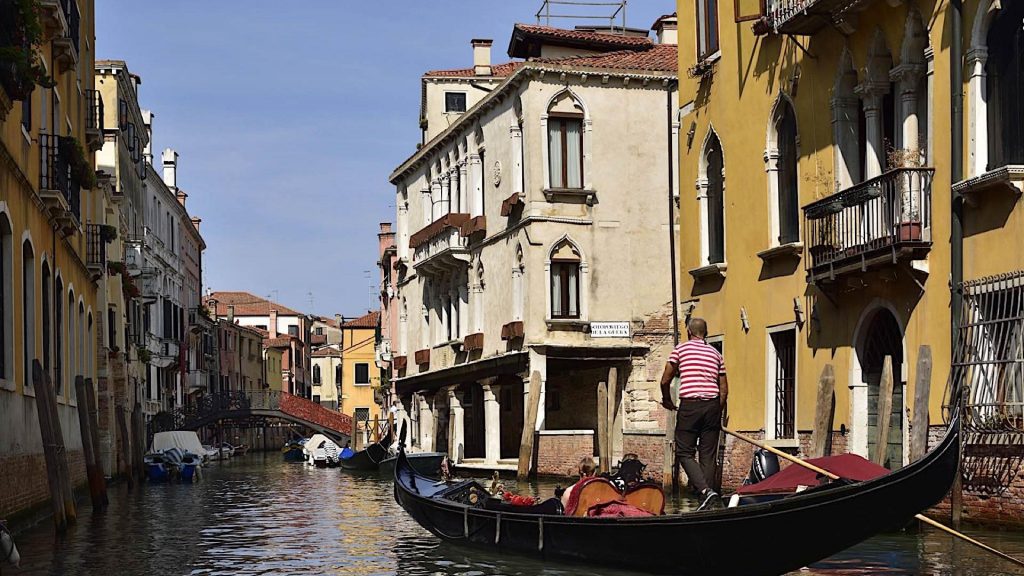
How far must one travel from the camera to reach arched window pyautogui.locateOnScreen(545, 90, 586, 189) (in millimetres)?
24750

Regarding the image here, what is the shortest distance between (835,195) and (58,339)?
8773 mm

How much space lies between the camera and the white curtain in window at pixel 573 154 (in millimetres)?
24812

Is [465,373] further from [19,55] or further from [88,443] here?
[19,55]

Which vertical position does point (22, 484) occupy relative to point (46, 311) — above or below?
below

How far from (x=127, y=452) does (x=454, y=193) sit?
8826 millimetres

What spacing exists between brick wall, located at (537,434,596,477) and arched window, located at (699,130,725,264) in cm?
665

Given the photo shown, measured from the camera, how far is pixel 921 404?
11.5 metres

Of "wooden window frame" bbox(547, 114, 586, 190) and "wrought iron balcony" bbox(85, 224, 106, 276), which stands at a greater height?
"wooden window frame" bbox(547, 114, 586, 190)

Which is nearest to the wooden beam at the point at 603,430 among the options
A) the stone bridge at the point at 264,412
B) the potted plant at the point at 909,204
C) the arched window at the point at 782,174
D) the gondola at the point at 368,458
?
the arched window at the point at 782,174

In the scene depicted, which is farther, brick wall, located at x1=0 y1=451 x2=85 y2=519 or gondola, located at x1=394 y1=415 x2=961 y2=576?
brick wall, located at x1=0 y1=451 x2=85 y2=519

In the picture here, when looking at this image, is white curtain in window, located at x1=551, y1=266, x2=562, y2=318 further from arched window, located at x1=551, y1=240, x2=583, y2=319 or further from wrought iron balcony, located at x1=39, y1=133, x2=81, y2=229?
wrought iron balcony, located at x1=39, y1=133, x2=81, y2=229

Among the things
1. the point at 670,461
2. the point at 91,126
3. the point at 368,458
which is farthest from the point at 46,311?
the point at 368,458

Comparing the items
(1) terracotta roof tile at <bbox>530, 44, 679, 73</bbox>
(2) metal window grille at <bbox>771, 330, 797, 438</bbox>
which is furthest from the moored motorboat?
(2) metal window grille at <bbox>771, 330, 797, 438</bbox>

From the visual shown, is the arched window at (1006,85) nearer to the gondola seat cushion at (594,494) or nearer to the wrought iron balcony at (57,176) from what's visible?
the gondola seat cushion at (594,494)
